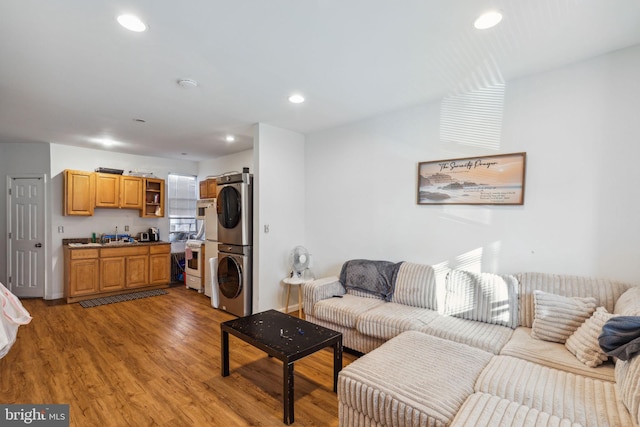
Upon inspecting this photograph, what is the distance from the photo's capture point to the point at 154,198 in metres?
5.92

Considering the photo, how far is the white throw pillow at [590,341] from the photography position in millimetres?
1769

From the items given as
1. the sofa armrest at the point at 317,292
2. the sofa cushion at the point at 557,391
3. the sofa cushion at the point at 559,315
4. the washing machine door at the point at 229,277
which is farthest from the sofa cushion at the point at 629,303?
the washing machine door at the point at 229,277

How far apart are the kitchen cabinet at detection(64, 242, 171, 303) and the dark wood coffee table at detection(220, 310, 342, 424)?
12.1ft

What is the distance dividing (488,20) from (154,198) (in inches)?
235

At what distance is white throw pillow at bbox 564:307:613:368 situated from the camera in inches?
69.6

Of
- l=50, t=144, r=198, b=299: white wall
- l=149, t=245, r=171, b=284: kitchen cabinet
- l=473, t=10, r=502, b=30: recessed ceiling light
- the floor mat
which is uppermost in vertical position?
l=473, t=10, r=502, b=30: recessed ceiling light

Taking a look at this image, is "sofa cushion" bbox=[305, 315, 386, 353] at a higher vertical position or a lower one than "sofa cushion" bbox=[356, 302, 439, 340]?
lower

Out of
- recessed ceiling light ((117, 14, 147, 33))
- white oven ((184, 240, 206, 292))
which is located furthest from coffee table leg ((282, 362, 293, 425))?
white oven ((184, 240, 206, 292))

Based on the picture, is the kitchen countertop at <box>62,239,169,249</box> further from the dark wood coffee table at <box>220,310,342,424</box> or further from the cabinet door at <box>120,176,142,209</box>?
the dark wood coffee table at <box>220,310,342,424</box>

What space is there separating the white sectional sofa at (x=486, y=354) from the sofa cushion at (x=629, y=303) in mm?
10

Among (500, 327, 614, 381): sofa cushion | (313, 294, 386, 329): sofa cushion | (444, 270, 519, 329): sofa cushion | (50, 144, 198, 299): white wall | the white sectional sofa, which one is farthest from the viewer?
(50, 144, 198, 299): white wall

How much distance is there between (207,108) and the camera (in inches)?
131

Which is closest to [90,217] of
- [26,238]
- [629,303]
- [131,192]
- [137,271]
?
[131,192]

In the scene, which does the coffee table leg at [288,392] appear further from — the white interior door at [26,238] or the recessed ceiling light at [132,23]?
the white interior door at [26,238]
